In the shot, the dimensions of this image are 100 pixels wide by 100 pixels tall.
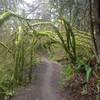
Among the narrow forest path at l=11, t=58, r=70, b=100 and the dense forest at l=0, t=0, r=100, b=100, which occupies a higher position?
the dense forest at l=0, t=0, r=100, b=100

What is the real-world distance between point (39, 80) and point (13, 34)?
8.54 ft

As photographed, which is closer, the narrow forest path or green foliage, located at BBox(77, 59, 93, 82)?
the narrow forest path

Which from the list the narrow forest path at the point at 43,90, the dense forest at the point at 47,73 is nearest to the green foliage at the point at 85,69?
the dense forest at the point at 47,73

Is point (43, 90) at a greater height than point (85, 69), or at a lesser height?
lesser

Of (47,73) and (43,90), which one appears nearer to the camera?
(43,90)

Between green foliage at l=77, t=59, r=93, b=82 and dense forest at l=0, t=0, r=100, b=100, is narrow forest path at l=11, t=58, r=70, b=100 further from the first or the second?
green foliage at l=77, t=59, r=93, b=82

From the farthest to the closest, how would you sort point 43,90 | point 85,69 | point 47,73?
1. point 47,73
2. point 85,69
3. point 43,90

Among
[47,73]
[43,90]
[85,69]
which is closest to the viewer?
[43,90]

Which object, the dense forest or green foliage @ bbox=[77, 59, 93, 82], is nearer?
the dense forest

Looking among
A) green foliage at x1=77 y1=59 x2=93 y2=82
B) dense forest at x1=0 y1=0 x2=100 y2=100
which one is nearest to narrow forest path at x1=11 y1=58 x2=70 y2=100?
dense forest at x1=0 y1=0 x2=100 y2=100

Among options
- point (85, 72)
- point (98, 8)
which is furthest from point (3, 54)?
point (98, 8)

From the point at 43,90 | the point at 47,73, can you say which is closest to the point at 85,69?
the point at 43,90

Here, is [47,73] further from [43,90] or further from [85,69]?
[43,90]

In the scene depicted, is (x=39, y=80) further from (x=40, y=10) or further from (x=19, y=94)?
(x=40, y=10)
